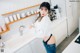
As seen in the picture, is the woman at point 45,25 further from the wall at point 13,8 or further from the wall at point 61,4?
the wall at point 61,4

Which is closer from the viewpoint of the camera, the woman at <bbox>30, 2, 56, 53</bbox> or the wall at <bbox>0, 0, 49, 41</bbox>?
the woman at <bbox>30, 2, 56, 53</bbox>

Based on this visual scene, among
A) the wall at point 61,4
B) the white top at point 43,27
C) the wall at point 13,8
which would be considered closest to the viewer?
the white top at point 43,27

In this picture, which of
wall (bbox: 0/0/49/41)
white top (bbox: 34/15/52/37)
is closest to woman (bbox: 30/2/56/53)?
white top (bbox: 34/15/52/37)

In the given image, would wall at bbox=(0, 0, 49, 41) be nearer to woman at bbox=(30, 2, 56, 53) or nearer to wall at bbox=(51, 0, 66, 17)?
woman at bbox=(30, 2, 56, 53)

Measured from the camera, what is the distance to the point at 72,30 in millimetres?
4262

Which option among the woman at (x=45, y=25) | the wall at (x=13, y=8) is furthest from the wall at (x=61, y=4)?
the woman at (x=45, y=25)

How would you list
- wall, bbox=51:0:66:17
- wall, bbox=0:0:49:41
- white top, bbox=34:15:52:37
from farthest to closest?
Answer: wall, bbox=51:0:66:17, wall, bbox=0:0:49:41, white top, bbox=34:15:52:37

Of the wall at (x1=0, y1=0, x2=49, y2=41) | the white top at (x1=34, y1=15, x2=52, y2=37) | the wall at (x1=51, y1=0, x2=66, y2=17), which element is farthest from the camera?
the wall at (x1=51, y1=0, x2=66, y2=17)

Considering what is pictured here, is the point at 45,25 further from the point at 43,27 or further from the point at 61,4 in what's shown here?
the point at 61,4

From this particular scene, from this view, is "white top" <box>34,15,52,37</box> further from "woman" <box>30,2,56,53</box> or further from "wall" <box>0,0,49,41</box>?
"wall" <box>0,0,49,41</box>

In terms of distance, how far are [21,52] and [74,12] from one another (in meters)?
2.68

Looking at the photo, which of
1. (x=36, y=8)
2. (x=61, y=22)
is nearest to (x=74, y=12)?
(x=61, y=22)

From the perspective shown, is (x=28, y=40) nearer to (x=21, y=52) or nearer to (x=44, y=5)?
(x=21, y=52)

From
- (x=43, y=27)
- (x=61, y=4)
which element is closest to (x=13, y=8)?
(x=43, y=27)
